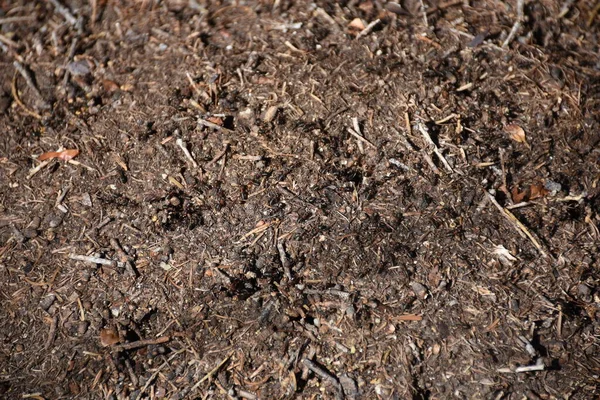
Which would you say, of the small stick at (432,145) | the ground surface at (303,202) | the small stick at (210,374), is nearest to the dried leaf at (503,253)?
the ground surface at (303,202)

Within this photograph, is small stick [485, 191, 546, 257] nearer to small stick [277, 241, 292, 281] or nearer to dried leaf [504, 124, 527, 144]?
dried leaf [504, 124, 527, 144]

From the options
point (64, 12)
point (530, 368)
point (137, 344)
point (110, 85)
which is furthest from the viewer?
point (64, 12)

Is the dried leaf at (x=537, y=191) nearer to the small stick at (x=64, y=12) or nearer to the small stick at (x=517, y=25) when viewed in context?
the small stick at (x=517, y=25)

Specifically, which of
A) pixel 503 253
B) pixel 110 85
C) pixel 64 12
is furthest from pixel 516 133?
pixel 64 12

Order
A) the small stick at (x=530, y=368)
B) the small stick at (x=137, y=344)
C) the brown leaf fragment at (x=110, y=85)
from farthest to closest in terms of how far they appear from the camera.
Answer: the brown leaf fragment at (x=110, y=85), the small stick at (x=137, y=344), the small stick at (x=530, y=368)

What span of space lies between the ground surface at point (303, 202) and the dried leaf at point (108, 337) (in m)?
0.02

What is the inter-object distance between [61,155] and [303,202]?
1.29 meters

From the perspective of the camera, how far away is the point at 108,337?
2.52 metres

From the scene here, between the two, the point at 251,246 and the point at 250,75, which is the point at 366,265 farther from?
the point at 250,75

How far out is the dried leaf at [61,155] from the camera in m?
2.92

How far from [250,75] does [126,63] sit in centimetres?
72

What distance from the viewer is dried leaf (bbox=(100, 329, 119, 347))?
251cm

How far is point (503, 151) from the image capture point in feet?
9.34

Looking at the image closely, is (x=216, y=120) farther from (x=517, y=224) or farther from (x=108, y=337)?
(x=517, y=224)
